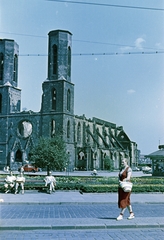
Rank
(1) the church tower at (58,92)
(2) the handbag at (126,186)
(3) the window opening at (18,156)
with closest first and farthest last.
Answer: (2) the handbag at (126,186) < (1) the church tower at (58,92) < (3) the window opening at (18,156)

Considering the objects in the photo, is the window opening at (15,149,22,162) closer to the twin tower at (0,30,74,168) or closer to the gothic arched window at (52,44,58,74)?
the twin tower at (0,30,74,168)

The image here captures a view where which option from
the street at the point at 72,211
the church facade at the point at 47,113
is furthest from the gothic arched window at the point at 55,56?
the street at the point at 72,211

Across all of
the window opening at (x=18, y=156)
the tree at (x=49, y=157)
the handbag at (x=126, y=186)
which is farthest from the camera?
the window opening at (x=18, y=156)

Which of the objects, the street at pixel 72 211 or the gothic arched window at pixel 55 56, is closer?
the street at pixel 72 211

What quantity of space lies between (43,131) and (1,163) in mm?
9805

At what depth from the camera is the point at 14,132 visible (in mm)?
67375

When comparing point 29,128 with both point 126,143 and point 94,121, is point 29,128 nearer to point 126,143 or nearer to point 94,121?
point 94,121

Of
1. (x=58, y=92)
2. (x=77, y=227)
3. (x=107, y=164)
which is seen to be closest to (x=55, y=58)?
(x=58, y=92)

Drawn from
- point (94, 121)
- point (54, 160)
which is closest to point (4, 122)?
point (94, 121)

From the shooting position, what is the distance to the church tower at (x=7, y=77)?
67375mm

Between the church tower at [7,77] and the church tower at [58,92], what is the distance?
6.86 m

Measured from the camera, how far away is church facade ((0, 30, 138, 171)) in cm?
6400

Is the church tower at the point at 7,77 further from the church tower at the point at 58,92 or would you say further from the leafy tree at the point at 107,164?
the leafy tree at the point at 107,164

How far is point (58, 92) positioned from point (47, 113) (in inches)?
174
